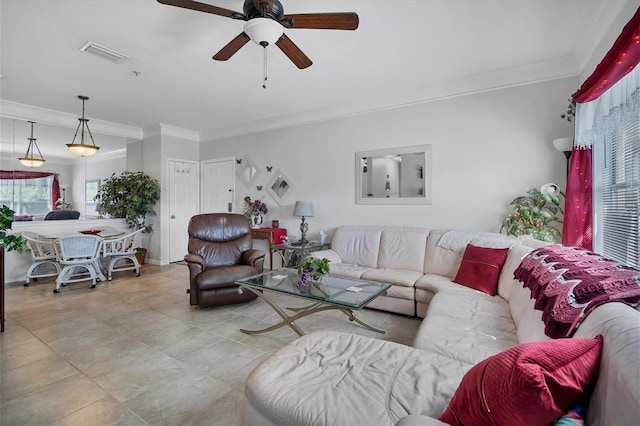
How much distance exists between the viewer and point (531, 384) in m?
0.74

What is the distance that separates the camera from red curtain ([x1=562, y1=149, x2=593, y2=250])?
256 centimetres

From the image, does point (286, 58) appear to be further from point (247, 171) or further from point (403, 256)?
point (247, 171)

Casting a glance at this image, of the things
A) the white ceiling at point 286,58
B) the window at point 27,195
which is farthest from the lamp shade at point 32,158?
the white ceiling at point 286,58

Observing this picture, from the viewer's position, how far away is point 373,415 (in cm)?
106

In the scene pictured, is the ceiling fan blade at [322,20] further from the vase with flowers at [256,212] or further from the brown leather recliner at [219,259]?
the vase with flowers at [256,212]

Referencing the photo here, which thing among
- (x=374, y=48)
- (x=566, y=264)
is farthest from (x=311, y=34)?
(x=566, y=264)

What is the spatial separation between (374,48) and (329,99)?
1485 millimetres

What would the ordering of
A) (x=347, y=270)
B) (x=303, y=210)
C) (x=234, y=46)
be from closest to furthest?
(x=234, y=46) → (x=347, y=270) → (x=303, y=210)

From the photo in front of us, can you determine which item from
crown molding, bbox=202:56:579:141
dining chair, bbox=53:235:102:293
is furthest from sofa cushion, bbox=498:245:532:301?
dining chair, bbox=53:235:102:293

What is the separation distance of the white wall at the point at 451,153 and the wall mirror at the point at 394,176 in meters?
0.10

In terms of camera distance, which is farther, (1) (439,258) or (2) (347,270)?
(2) (347,270)

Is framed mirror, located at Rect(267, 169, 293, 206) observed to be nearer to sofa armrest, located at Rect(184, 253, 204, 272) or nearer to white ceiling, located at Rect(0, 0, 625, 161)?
white ceiling, located at Rect(0, 0, 625, 161)

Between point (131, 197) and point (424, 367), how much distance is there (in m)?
5.92

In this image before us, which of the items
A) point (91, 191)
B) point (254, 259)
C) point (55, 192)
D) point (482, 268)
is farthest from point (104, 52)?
point (91, 191)
